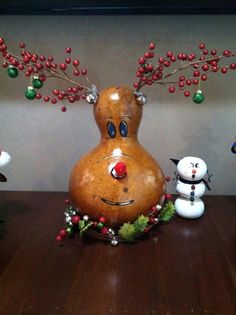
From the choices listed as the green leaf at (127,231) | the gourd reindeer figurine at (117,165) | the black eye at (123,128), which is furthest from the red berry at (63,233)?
the black eye at (123,128)

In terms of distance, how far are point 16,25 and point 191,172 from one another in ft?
1.80

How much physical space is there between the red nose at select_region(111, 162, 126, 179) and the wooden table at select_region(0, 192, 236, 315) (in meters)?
0.14

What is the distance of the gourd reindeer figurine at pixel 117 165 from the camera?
563 mm

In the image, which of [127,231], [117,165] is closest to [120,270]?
[127,231]

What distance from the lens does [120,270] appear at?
505mm

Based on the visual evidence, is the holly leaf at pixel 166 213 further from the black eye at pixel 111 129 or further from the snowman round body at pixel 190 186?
the black eye at pixel 111 129

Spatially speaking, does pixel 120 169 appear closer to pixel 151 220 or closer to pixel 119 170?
pixel 119 170

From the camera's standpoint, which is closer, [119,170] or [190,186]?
[119,170]

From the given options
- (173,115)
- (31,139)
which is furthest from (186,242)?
(31,139)

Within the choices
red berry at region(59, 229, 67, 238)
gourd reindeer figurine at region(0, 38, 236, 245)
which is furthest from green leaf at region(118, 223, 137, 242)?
red berry at region(59, 229, 67, 238)

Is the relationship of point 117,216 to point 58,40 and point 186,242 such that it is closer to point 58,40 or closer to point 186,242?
point 186,242

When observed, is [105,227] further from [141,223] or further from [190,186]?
[190,186]

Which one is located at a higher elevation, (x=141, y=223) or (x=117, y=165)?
(x=117, y=165)
